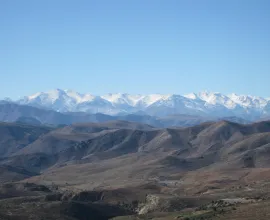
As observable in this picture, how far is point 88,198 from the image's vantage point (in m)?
128

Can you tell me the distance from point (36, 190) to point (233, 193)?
5921 cm

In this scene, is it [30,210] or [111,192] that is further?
[111,192]

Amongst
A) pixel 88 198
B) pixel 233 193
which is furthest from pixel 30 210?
pixel 233 193

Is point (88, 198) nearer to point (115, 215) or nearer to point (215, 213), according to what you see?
point (115, 215)

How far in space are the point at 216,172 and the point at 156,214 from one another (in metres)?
97.4

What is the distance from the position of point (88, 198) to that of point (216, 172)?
76748 mm

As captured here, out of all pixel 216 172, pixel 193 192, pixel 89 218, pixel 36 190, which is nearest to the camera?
pixel 89 218

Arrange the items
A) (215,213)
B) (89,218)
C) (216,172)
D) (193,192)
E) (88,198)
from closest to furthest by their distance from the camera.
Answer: (215,213), (89,218), (88,198), (193,192), (216,172)

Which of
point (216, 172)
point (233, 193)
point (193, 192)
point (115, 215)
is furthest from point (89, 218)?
point (216, 172)

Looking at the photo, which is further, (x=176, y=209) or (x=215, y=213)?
(x=176, y=209)

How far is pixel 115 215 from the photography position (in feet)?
352

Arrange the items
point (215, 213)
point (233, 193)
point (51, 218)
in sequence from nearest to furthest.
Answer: point (215, 213) → point (51, 218) → point (233, 193)

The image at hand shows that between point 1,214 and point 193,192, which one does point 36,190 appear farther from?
point 1,214

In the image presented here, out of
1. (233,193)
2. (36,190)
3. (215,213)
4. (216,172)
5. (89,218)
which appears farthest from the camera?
(216,172)
